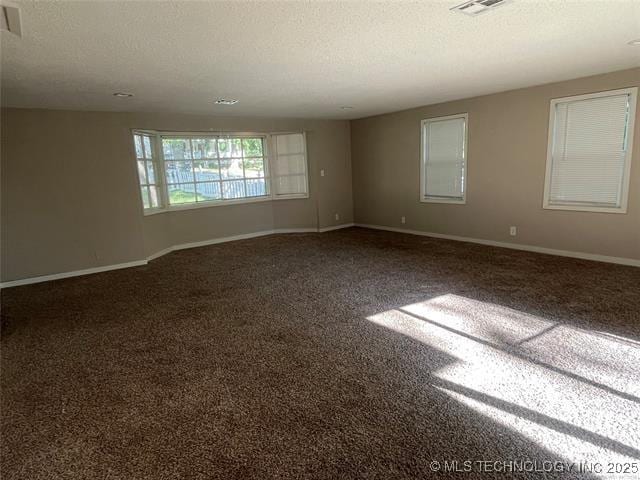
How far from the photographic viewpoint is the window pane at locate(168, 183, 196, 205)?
6363 mm

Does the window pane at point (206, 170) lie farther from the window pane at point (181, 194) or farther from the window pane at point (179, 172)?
the window pane at point (181, 194)

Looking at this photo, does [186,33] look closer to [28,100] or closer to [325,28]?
[325,28]

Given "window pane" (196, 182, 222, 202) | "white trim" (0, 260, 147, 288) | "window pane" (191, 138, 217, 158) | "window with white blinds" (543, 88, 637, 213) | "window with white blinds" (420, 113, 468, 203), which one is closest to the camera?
"window with white blinds" (543, 88, 637, 213)

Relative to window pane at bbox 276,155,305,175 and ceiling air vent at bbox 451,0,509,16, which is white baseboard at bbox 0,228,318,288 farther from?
ceiling air vent at bbox 451,0,509,16

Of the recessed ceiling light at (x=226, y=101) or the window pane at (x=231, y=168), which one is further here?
the window pane at (x=231, y=168)

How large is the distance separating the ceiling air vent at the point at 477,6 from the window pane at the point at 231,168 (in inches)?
207

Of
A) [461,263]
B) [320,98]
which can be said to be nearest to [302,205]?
[320,98]

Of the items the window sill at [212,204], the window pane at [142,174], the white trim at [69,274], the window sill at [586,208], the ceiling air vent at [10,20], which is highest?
the ceiling air vent at [10,20]

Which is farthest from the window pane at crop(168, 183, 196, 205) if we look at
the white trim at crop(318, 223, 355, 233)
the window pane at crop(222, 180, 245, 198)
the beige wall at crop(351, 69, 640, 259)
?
the beige wall at crop(351, 69, 640, 259)

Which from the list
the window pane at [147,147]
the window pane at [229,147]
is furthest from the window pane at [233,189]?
the window pane at [147,147]

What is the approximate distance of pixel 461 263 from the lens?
4.88 metres

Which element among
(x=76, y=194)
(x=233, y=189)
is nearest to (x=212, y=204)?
(x=233, y=189)

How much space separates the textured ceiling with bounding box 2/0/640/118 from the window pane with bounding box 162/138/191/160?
57.9 inches

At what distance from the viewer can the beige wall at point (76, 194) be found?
4691mm
